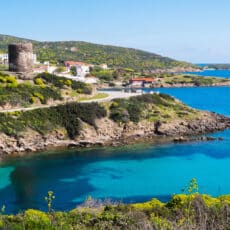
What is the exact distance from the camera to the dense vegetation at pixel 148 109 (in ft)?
162

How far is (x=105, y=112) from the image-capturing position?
4928 cm

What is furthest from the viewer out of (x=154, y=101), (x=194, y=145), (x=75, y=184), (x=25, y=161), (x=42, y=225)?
(x=154, y=101)

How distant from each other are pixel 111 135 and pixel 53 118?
22.5 ft

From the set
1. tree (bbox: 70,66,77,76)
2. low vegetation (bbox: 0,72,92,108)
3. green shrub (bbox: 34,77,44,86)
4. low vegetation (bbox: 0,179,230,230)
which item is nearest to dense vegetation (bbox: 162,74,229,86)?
tree (bbox: 70,66,77,76)

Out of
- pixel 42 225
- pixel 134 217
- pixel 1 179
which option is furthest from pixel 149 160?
pixel 42 225

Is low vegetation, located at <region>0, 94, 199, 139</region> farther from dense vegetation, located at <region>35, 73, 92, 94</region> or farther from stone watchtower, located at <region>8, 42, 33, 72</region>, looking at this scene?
stone watchtower, located at <region>8, 42, 33, 72</region>

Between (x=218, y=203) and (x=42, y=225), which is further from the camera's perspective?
(x=218, y=203)

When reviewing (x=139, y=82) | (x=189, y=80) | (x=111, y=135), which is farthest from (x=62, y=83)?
(x=189, y=80)

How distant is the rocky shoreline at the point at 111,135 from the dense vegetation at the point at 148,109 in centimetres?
110

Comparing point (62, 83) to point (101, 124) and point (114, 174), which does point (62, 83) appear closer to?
point (101, 124)

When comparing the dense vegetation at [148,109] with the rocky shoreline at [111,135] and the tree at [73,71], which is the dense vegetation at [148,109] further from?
the tree at [73,71]

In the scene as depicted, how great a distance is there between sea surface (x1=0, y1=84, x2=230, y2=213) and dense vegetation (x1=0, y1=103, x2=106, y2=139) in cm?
458

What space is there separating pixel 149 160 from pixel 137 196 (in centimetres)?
1058

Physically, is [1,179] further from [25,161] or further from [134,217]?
[134,217]
